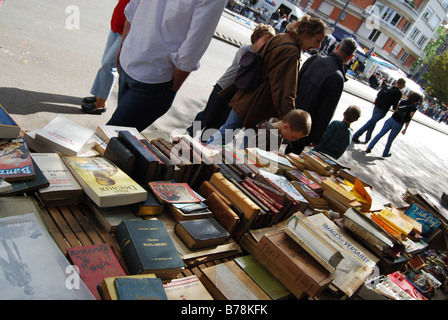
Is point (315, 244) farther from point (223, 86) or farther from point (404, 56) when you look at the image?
point (404, 56)

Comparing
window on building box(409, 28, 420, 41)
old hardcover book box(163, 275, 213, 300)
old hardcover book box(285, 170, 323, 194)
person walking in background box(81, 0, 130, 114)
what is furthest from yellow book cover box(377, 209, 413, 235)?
window on building box(409, 28, 420, 41)

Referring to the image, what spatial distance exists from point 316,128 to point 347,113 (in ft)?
2.15

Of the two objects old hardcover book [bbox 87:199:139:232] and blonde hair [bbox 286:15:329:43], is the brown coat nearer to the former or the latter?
blonde hair [bbox 286:15:329:43]

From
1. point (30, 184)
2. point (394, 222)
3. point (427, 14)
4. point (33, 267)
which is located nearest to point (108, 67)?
point (30, 184)

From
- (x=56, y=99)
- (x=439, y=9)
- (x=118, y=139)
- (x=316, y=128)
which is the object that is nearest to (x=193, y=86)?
(x=56, y=99)

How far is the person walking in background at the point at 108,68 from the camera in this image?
10.9 ft

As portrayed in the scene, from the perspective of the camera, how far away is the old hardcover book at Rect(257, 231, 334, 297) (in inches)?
60.2

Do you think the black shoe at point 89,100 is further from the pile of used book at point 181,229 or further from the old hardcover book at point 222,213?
the old hardcover book at point 222,213

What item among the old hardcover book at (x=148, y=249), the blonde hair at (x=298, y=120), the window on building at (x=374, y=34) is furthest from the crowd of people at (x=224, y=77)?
the window on building at (x=374, y=34)

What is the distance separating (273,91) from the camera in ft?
9.36

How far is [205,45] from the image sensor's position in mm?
1935

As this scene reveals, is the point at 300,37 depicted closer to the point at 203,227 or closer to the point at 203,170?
the point at 203,170

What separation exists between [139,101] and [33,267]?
1354 millimetres

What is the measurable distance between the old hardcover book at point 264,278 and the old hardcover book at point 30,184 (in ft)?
3.56
